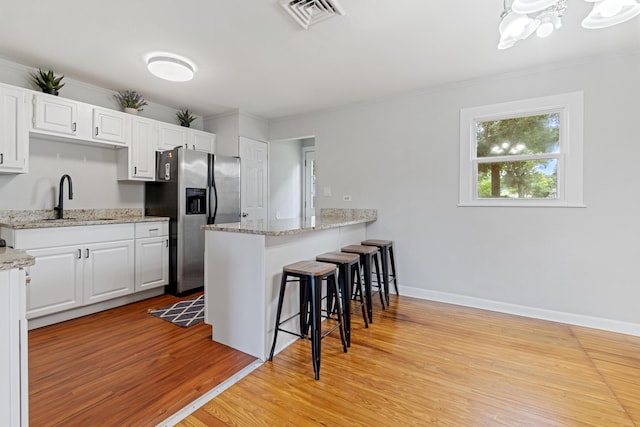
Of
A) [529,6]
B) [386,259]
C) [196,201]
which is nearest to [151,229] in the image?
[196,201]

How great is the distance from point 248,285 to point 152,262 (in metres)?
1.86

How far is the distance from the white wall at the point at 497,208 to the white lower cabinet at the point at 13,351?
3.22 m

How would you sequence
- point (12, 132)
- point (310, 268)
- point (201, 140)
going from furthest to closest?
point (201, 140)
point (12, 132)
point (310, 268)

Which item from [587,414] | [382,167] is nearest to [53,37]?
[382,167]

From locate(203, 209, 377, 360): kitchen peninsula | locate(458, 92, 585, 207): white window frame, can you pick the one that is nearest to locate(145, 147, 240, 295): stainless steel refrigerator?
locate(203, 209, 377, 360): kitchen peninsula

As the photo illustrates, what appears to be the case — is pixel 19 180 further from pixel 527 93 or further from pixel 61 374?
pixel 527 93

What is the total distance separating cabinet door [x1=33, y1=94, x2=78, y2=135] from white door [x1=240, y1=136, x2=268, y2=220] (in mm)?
1898

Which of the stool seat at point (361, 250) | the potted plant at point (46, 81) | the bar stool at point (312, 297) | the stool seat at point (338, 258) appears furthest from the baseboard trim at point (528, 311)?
the potted plant at point (46, 81)

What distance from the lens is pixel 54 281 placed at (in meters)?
2.62

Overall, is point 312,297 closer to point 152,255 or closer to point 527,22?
→ point 527,22

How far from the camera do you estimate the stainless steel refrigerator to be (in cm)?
348

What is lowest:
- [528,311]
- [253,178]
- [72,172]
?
[528,311]

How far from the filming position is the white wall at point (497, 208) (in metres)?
2.57

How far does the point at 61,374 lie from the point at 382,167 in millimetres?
3472
